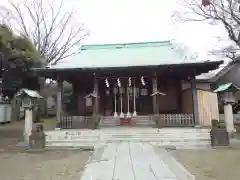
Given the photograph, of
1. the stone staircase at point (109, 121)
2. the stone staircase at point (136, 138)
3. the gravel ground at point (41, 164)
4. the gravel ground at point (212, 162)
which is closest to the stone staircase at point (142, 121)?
the stone staircase at point (109, 121)

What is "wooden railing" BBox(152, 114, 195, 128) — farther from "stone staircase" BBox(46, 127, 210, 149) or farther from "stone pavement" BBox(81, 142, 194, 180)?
"stone pavement" BBox(81, 142, 194, 180)

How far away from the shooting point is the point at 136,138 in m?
11.8

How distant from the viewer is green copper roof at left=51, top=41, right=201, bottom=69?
17.5 metres

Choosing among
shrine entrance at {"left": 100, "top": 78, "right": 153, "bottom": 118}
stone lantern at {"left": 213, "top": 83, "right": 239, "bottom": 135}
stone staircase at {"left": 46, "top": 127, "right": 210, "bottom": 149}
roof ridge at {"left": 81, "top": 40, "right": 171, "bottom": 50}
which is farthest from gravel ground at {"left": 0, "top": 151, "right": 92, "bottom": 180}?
roof ridge at {"left": 81, "top": 40, "right": 171, "bottom": 50}

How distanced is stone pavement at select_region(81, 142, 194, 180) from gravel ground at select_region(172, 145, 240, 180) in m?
0.50

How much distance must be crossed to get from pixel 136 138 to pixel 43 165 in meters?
5.11

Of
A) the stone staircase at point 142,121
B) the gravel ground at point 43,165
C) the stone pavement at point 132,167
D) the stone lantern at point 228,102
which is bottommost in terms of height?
the gravel ground at point 43,165

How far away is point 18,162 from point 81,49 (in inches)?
559

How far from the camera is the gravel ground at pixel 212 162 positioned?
614 centimetres

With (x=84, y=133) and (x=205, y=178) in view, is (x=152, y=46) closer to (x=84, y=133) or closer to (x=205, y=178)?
(x=84, y=133)

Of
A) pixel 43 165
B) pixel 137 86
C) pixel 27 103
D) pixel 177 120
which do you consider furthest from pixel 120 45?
pixel 43 165

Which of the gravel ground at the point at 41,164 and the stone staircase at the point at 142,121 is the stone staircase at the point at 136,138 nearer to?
the gravel ground at the point at 41,164

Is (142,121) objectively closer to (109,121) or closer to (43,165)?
(109,121)

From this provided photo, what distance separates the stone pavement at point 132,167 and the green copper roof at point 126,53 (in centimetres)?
927
